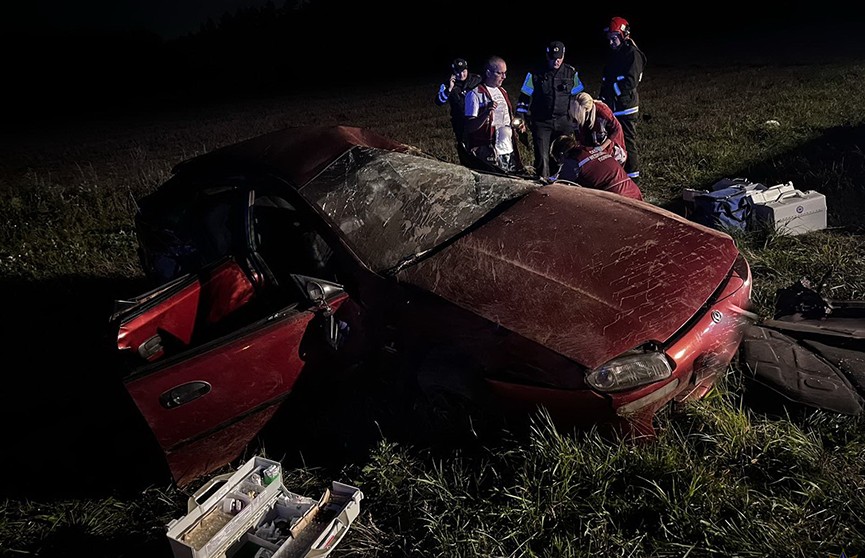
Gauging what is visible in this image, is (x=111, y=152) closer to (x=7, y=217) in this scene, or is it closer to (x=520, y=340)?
(x=7, y=217)

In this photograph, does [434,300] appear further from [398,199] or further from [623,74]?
[623,74]

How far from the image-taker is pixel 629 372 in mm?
2480

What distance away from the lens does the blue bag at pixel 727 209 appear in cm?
500

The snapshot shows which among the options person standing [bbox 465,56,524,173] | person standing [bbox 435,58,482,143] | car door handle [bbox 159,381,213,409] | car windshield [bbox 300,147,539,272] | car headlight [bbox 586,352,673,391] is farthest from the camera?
person standing [bbox 435,58,482,143]

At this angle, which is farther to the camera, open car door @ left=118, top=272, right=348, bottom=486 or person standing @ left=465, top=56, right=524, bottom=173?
person standing @ left=465, top=56, right=524, bottom=173

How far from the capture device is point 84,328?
4.84 meters

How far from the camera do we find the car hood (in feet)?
A: 8.42

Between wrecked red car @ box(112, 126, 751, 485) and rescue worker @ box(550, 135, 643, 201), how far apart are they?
3.34 feet

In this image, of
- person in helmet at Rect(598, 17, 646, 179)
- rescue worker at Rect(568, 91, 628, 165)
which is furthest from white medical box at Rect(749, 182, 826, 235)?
person in helmet at Rect(598, 17, 646, 179)

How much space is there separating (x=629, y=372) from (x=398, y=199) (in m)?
1.57

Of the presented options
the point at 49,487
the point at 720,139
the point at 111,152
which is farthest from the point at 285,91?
the point at 49,487

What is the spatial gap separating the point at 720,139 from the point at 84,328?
7654 mm

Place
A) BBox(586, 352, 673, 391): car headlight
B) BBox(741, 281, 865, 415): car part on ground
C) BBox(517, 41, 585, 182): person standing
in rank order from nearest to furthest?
BBox(586, 352, 673, 391): car headlight, BBox(741, 281, 865, 415): car part on ground, BBox(517, 41, 585, 182): person standing

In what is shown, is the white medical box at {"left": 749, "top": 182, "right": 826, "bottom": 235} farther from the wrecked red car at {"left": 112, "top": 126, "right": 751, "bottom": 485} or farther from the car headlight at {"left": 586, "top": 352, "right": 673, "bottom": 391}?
the car headlight at {"left": 586, "top": 352, "right": 673, "bottom": 391}
